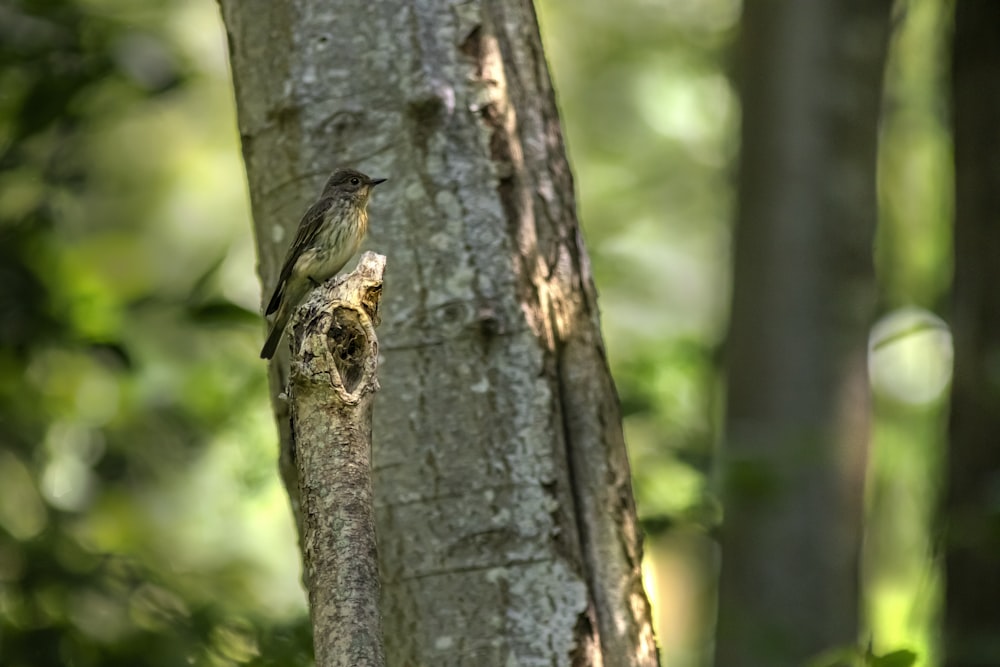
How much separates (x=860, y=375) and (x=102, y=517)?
3324 mm

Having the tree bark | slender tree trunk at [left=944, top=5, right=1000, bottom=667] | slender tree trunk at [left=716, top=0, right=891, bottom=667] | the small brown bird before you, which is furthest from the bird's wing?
slender tree trunk at [left=944, top=5, right=1000, bottom=667]

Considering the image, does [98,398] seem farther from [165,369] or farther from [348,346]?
[348,346]

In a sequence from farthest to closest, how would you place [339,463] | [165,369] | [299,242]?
[165,369] < [299,242] < [339,463]

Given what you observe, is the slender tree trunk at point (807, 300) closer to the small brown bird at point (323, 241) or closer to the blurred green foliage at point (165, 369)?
the blurred green foliage at point (165, 369)

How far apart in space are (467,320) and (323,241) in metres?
0.99

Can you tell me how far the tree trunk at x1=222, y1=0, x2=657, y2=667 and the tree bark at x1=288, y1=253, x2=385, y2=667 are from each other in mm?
583

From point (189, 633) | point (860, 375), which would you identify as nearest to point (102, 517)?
point (189, 633)

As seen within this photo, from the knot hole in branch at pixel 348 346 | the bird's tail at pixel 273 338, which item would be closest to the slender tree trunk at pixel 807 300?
the bird's tail at pixel 273 338

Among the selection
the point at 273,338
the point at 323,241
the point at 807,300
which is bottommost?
the point at 273,338

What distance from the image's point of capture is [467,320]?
8.96ft

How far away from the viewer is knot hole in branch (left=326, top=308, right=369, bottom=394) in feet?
6.79

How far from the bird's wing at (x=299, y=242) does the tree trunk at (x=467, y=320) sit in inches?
1.2

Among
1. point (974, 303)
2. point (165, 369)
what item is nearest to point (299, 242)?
point (165, 369)

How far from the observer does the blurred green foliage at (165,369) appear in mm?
3758
